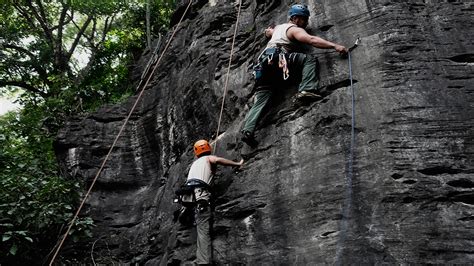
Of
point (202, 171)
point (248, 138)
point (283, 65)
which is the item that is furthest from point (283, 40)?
point (202, 171)

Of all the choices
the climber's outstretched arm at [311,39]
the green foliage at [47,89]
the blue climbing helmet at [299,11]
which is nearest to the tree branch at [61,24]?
the green foliage at [47,89]

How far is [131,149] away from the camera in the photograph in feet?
35.5

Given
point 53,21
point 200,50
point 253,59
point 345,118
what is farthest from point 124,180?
point 53,21

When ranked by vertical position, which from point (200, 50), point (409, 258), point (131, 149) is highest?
point (200, 50)

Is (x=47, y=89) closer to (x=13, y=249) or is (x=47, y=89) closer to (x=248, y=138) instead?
(x=13, y=249)

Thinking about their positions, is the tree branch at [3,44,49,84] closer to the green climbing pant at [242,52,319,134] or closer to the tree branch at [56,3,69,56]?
the tree branch at [56,3,69,56]

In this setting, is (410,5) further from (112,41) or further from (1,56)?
(1,56)

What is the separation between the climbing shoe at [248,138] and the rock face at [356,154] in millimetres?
111

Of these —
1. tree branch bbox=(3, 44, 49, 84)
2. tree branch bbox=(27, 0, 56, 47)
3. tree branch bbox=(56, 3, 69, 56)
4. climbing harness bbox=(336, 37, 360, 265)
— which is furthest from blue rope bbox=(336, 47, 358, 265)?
tree branch bbox=(27, 0, 56, 47)

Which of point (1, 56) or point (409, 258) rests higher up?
point (1, 56)

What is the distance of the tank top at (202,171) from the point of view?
6848 millimetres

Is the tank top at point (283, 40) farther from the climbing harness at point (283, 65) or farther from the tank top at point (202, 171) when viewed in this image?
the tank top at point (202, 171)

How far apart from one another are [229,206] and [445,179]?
102 inches

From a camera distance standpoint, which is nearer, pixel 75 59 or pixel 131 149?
pixel 131 149
